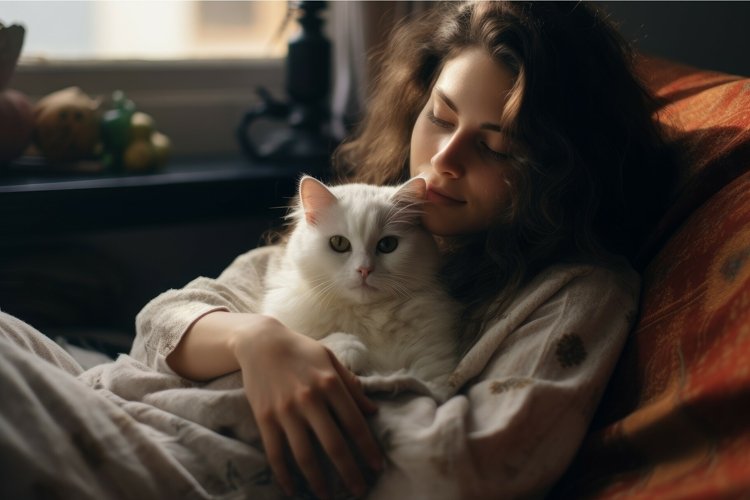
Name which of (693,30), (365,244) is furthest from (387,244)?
(693,30)

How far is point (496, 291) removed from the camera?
1.15m

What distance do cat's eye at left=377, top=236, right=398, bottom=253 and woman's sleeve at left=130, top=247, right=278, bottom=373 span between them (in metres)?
0.28

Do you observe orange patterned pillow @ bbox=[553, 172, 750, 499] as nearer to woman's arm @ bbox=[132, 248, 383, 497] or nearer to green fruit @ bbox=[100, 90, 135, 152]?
woman's arm @ bbox=[132, 248, 383, 497]

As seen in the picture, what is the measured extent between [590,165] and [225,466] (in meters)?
0.75

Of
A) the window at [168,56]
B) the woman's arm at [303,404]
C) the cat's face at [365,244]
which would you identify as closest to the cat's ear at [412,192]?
the cat's face at [365,244]

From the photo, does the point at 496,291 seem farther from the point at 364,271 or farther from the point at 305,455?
the point at 305,455

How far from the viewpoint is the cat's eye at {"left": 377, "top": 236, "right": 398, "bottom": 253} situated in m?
1.21

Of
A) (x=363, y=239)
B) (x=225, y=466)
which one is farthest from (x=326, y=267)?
(x=225, y=466)

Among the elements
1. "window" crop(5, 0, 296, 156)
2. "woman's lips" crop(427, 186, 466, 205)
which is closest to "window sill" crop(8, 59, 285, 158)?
"window" crop(5, 0, 296, 156)

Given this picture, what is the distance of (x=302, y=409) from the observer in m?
0.90

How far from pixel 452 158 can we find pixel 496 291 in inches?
9.0

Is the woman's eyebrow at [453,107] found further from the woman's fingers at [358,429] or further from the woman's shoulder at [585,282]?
the woman's fingers at [358,429]

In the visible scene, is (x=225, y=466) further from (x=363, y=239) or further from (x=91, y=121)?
(x=91, y=121)

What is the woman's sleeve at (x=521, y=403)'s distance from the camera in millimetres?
866
